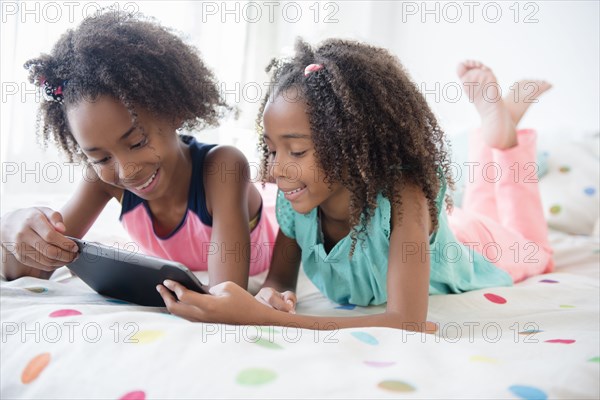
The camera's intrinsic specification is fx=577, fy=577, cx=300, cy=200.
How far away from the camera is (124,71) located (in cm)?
95

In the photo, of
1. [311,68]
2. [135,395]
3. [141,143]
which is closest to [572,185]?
[311,68]

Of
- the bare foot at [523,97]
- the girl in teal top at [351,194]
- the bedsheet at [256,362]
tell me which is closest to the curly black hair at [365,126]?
the girl in teal top at [351,194]

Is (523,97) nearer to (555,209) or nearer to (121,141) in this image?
(555,209)

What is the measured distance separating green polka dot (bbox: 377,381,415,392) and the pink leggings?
34.2 inches

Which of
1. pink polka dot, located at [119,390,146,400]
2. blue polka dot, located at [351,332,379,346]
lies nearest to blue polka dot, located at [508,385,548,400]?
blue polka dot, located at [351,332,379,346]

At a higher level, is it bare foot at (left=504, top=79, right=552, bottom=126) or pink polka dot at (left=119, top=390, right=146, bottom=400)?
bare foot at (left=504, top=79, right=552, bottom=126)

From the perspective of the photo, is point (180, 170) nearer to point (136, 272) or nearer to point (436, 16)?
point (136, 272)

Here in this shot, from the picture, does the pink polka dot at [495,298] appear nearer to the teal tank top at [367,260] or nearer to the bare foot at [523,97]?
the teal tank top at [367,260]

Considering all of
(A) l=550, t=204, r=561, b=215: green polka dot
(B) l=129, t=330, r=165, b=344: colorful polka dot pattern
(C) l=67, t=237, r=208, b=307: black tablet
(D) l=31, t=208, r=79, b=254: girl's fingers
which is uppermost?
(A) l=550, t=204, r=561, b=215: green polka dot

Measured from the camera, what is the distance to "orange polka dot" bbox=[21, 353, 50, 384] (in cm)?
55

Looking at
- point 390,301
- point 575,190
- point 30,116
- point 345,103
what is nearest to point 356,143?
point 345,103

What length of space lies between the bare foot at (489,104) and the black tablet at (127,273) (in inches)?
40.7

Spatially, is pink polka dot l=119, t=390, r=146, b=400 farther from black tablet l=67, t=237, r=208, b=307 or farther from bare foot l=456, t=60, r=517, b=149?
bare foot l=456, t=60, r=517, b=149

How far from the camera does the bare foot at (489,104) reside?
1.50 m
